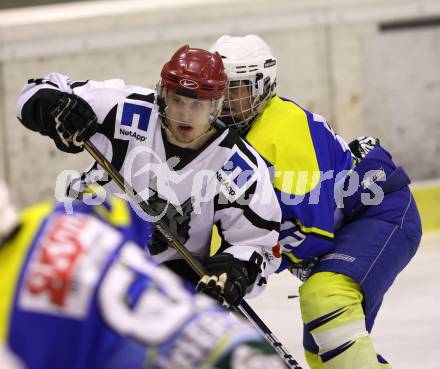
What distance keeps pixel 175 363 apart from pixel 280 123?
1.61 m

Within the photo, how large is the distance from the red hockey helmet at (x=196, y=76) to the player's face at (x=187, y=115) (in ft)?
0.05

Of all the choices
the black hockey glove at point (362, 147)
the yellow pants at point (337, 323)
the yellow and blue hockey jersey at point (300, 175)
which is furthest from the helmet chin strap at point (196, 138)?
the black hockey glove at point (362, 147)

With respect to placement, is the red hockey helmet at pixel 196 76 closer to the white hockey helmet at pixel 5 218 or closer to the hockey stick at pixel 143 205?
the hockey stick at pixel 143 205

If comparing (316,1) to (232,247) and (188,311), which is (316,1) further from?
(188,311)

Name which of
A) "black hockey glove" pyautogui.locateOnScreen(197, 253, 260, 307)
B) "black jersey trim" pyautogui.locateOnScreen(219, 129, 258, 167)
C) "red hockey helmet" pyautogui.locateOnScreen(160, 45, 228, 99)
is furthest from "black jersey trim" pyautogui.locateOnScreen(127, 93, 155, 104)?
"black hockey glove" pyautogui.locateOnScreen(197, 253, 260, 307)

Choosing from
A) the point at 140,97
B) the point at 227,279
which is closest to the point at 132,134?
the point at 140,97

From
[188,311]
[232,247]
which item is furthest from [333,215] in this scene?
[188,311]

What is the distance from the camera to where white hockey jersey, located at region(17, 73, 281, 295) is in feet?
8.83

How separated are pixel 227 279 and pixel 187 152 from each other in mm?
352

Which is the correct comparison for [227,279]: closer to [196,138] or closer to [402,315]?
[196,138]

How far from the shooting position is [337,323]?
2.84 meters

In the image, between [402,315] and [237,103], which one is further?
[402,315]

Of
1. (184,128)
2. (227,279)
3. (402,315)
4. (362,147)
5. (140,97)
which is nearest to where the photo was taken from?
(227,279)

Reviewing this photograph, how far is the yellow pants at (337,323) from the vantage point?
2830mm
